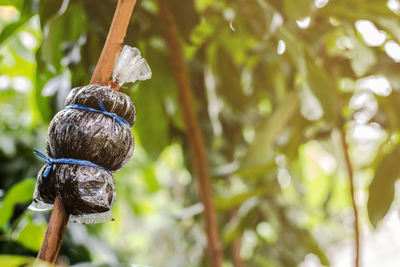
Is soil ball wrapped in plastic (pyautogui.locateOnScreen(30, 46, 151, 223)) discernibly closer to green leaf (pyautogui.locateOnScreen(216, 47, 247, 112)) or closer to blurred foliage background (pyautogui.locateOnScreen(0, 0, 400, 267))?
blurred foliage background (pyautogui.locateOnScreen(0, 0, 400, 267))

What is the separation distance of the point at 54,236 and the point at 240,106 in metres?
0.65

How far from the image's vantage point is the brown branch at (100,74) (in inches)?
8.1

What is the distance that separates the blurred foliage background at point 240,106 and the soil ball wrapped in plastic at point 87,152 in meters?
0.15

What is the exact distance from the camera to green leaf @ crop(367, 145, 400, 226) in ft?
2.04

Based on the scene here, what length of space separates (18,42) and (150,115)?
9.2 inches

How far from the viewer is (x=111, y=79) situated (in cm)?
24

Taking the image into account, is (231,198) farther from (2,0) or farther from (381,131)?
(2,0)

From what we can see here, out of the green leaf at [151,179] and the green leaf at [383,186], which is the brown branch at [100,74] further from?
the green leaf at [151,179]

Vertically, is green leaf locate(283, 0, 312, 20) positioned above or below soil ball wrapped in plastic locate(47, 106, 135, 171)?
above

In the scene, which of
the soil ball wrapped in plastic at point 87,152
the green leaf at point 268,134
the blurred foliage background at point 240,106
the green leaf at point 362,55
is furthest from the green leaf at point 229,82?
the soil ball wrapped in plastic at point 87,152

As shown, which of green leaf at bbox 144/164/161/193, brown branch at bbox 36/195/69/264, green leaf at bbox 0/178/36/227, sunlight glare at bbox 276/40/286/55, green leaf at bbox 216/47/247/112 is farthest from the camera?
green leaf at bbox 144/164/161/193

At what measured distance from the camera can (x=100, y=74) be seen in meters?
0.23

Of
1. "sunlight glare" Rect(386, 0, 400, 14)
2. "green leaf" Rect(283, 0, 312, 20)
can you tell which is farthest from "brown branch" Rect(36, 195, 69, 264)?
"sunlight glare" Rect(386, 0, 400, 14)

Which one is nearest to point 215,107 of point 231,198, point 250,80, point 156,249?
point 250,80
